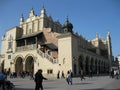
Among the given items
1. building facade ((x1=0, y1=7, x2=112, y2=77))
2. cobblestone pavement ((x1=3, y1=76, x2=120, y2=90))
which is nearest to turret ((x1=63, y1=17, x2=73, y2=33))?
building facade ((x1=0, y1=7, x2=112, y2=77))

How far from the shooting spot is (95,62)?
2002 inches

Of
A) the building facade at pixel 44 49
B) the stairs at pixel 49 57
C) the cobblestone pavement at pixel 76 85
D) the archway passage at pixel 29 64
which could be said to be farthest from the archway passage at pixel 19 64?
the cobblestone pavement at pixel 76 85

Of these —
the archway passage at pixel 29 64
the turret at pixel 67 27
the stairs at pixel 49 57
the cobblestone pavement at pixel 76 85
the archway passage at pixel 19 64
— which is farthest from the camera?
the archway passage at pixel 19 64

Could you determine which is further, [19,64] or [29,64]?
[19,64]

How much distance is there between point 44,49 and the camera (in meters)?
40.4

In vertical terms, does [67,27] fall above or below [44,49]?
above

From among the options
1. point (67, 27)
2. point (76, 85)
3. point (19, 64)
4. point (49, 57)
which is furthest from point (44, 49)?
point (76, 85)

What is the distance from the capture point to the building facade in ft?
108

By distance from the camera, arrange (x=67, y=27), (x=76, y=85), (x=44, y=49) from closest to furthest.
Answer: (x=76, y=85) < (x=67, y=27) < (x=44, y=49)

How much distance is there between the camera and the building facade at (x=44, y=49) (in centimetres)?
3278

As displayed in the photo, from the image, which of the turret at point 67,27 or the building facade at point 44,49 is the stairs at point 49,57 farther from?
the turret at point 67,27

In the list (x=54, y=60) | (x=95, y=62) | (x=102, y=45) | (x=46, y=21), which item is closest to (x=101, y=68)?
(x=95, y=62)

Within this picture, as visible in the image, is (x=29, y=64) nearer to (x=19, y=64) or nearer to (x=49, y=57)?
(x=19, y=64)

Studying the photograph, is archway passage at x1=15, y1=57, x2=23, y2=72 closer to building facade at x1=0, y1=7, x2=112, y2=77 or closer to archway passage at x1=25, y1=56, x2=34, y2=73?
building facade at x1=0, y1=7, x2=112, y2=77
